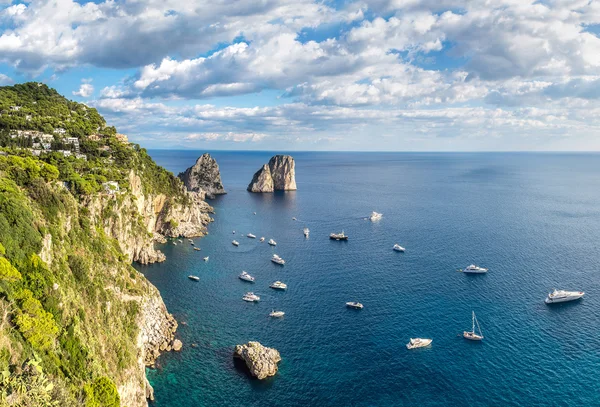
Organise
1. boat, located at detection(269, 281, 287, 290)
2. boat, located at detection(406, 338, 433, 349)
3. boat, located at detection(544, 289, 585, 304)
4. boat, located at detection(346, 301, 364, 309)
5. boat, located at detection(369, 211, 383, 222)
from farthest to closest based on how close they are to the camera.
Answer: boat, located at detection(369, 211, 383, 222)
boat, located at detection(269, 281, 287, 290)
boat, located at detection(544, 289, 585, 304)
boat, located at detection(346, 301, 364, 309)
boat, located at detection(406, 338, 433, 349)

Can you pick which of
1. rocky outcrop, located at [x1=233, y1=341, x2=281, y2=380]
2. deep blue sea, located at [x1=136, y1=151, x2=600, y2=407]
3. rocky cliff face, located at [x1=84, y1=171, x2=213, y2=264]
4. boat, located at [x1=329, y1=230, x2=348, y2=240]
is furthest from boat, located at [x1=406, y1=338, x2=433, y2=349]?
boat, located at [x1=329, y1=230, x2=348, y2=240]

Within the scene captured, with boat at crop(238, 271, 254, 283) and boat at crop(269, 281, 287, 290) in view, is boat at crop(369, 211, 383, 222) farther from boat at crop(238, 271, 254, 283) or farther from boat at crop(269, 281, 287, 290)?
boat at crop(269, 281, 287, 290)

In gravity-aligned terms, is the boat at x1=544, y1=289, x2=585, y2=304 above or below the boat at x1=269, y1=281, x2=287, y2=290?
above

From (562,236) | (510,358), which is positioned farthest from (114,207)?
(562,236)

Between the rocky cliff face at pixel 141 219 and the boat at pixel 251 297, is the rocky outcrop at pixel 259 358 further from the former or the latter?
the rocky cliff face at pixel 141 219

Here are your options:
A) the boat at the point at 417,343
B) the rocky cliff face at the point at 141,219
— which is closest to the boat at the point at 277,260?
the rocky cliff face at the point at 141,219

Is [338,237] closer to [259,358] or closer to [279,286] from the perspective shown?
[279,286]

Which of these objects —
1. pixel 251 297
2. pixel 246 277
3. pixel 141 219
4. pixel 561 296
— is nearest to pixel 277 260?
pixel 246 277

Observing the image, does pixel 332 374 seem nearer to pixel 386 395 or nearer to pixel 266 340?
pixel 386 395
